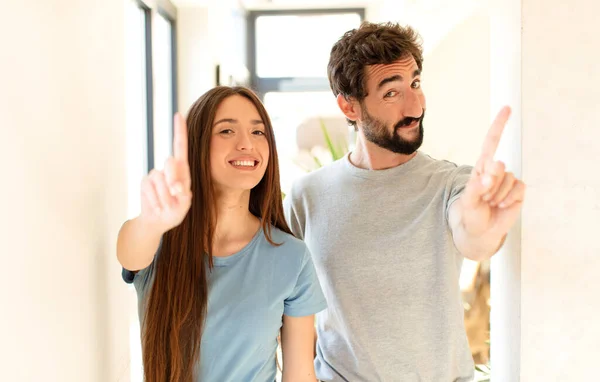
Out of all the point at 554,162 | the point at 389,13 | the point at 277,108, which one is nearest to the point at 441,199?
the point at 554,162

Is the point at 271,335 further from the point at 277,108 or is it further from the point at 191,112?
the point at 277,108

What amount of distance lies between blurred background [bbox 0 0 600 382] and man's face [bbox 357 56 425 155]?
25cm

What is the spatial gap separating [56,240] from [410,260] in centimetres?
93

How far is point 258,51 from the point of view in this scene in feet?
16.8

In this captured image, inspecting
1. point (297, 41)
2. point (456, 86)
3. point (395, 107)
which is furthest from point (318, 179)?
point (297, 41)

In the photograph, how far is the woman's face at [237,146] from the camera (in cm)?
131

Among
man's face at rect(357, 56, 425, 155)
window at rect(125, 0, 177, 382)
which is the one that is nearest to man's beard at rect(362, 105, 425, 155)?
man's face at rect(357, 56, 425, 155)

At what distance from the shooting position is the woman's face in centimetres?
131

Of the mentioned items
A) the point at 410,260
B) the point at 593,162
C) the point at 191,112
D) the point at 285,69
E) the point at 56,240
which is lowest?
the point at 410,260

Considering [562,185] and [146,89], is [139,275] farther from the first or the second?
[146,89]

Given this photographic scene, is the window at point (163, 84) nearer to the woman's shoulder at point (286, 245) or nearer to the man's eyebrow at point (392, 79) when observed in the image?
the man's eyebrow at point (392, 79)

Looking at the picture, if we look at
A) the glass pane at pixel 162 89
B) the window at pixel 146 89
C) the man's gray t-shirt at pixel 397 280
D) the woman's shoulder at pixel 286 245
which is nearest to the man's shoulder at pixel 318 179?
the man's gray t-shirt at pixel 397 280

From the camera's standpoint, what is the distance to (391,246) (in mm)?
1578

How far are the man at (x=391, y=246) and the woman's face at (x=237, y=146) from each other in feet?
1.29
